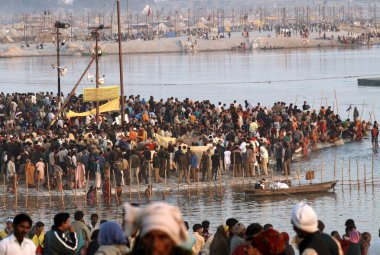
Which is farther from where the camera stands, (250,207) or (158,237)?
(250,207)

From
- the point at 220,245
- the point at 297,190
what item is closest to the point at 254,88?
the point at 297,190

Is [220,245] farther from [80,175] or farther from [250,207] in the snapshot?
[80,175]

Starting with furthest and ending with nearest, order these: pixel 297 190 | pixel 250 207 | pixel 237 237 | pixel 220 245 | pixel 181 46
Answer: pixel 181 46 → pixel 297 190 → pixel 250 207 → pixel 220 245 → pixel 237 237

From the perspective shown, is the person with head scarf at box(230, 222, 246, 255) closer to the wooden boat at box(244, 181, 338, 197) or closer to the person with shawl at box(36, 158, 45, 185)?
the wooden boat at box(244, 181, 338, 197)

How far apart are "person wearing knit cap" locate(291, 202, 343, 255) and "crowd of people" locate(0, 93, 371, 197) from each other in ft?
58.2

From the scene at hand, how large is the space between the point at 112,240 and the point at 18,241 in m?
1.98

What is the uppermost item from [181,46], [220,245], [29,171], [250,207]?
[181,46]

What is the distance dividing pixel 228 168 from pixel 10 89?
1987 inches

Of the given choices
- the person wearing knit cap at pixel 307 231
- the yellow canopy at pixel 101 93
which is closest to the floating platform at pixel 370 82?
the yellow canopy at pixel 101 93

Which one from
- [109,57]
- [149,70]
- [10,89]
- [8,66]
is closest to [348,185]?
[10,89]

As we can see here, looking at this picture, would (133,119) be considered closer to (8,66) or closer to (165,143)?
(165,143)

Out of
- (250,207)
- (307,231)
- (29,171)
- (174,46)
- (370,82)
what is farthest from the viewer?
(174,46)

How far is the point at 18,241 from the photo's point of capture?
839cm

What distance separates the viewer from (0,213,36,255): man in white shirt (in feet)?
27.3
